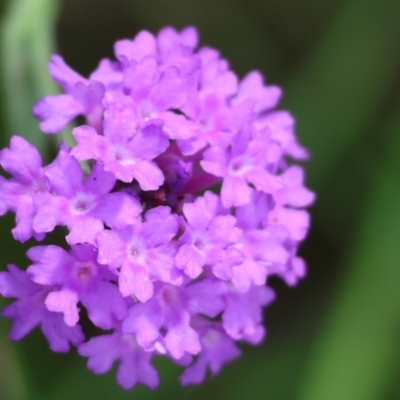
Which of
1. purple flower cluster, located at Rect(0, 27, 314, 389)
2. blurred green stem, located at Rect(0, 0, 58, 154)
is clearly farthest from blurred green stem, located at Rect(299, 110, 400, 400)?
blurred green stem, located at Rect(0, 0, 58, 154)

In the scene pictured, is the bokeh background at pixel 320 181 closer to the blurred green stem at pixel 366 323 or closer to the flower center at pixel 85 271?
the blurred green stem at pixel 366 323

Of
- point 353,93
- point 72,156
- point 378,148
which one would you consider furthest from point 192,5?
point 72,156

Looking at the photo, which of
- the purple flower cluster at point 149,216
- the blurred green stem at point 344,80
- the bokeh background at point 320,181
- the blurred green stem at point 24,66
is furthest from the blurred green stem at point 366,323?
the blurred green stem at point 24,66

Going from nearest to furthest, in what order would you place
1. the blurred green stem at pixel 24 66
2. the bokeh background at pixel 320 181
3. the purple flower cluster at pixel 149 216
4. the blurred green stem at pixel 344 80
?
the purple flower cluster at pixel 149 216, the blurred green stem at pixel 24 66, the bokeh background at pixel 320 181, the blurred green stem at pixel 344 80

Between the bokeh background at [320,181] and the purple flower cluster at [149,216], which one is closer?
the purple flower cluster at [149,216]

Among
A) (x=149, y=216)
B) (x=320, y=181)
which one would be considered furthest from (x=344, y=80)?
(x=149, y=216)

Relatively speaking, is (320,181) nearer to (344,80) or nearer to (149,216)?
(344,80)
